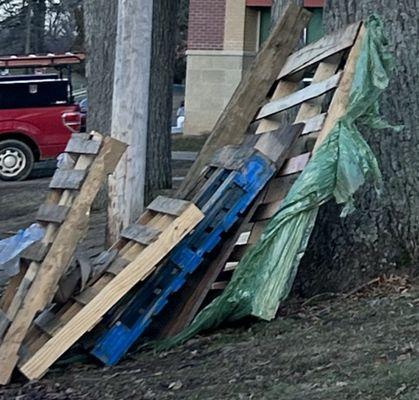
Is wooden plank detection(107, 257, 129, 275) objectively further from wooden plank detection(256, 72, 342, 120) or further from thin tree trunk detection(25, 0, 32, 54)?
thin tree trunk detection(25, 0, 32, 54)

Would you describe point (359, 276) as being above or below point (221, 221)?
below

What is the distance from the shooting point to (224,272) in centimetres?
611

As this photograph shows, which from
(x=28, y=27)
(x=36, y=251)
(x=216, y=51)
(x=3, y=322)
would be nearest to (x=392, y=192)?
(x=36, y=251)

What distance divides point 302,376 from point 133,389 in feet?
2.84

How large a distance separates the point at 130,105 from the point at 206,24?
20.7 meters

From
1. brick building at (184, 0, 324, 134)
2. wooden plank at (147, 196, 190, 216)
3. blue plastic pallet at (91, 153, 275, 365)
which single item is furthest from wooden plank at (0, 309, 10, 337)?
brick building at (184, 0, 324, 134)

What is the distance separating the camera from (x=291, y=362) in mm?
5238

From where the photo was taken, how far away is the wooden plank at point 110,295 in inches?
216

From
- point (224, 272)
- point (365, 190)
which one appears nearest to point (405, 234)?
point (365, 190)

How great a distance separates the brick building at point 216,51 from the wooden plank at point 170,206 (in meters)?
21.2

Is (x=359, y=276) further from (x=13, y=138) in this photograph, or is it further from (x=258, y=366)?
(x=13, y=138)

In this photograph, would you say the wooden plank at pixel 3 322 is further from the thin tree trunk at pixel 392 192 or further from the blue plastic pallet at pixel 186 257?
→ the thin tree trunk at pixel 392 192

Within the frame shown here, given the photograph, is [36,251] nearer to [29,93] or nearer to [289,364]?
[289,364]

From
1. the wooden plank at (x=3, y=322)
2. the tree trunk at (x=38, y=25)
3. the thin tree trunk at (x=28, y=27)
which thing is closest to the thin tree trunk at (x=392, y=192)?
the wooden plank at (x=3, y=322)
